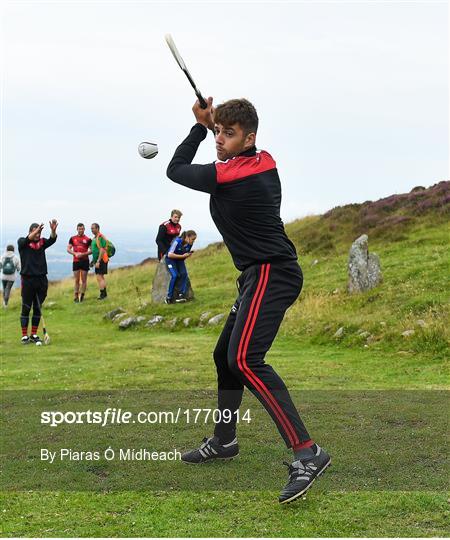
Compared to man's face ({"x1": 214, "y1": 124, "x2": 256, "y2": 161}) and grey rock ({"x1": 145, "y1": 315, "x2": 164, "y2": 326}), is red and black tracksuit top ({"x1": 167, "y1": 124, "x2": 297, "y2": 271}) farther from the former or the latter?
grey rock ({"x1": 145, "y1": 315, "x2": 164, "y2": 326})

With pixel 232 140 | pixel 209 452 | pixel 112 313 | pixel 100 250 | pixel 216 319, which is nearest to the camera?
pixel 232 140

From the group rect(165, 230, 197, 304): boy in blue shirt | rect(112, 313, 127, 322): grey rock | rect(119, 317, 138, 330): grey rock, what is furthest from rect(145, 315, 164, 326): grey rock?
rect(165, 230, 197, 304): boy in blue shirt

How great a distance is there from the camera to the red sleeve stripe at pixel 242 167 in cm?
580

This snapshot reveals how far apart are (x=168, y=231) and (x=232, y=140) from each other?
16.7 meters

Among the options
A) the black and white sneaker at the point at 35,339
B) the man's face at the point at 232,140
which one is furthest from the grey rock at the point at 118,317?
the man's face at the point at 232,140

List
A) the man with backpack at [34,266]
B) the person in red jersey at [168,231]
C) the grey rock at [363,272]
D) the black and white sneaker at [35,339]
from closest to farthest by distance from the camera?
the man with backpack at [34,266] < the black and white sneaker at [35,339] < the grey rock at [363,272] < the person in red jersey at [168,231]

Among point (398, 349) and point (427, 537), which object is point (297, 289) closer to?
point (427, 537)

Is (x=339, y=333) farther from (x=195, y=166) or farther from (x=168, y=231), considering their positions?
(x=195, y=166)

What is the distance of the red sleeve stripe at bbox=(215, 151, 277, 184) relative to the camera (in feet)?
A: 19.0

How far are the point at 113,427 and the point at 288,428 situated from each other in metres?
2.83

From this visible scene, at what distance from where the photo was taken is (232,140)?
19.4 ft

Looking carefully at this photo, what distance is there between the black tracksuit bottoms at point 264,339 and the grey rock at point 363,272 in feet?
43.4

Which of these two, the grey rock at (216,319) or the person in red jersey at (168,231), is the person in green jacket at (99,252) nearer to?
the person in red jersey at (168,231)

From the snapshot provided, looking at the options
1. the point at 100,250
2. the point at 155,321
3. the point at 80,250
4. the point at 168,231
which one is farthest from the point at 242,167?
the point at 80,250
